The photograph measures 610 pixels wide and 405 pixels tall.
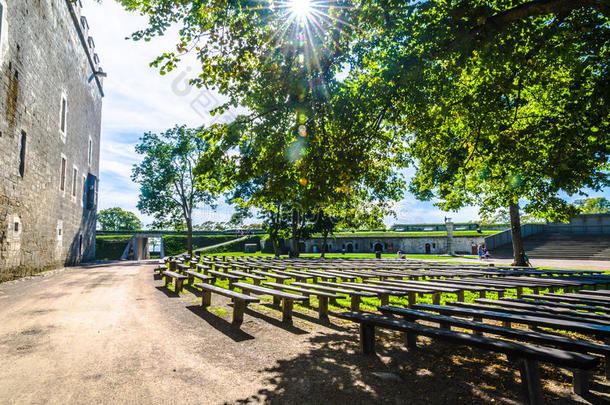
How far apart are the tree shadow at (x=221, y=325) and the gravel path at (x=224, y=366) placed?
0.07 feet

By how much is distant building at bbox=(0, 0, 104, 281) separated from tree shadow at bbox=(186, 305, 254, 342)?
924cm

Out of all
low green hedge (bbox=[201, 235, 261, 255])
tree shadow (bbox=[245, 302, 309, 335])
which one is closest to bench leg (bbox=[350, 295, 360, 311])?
tree shadow (bbox=[245, 302, 309, 335])

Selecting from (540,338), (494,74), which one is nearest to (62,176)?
(494,74)

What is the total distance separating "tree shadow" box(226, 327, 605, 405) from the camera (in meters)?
3.19

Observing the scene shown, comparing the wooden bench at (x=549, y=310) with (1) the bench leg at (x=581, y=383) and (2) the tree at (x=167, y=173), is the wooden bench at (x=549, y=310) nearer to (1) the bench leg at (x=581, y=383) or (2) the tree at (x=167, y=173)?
(1) the bench leg at (x=581, y=383)

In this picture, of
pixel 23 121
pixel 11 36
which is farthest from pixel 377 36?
pixel 23 121

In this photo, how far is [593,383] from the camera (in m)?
3.54

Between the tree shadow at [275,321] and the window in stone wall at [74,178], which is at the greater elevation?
the window in stone wall at [74,178]

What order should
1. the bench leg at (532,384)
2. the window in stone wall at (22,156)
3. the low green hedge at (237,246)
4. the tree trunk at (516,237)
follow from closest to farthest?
the bench leg at (532,384) → the window in stone wall at (22,156) → the tree trunk at (516,237) → the low green hedge at (237,246)

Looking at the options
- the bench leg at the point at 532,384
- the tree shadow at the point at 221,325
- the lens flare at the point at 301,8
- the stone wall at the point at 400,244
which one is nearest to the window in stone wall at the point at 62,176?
the tree shadow at the point at 221,325

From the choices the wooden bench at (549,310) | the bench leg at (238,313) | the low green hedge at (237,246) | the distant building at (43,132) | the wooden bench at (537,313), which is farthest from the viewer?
the low green hedge at (237,246)

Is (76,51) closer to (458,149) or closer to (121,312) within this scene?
(121,312)

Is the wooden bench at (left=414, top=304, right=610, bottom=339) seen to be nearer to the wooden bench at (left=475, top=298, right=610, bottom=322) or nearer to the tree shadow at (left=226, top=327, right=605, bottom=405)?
the wooden bench at (left=475, top=298, right=610, bottom=322)

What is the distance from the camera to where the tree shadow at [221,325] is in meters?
5.41
